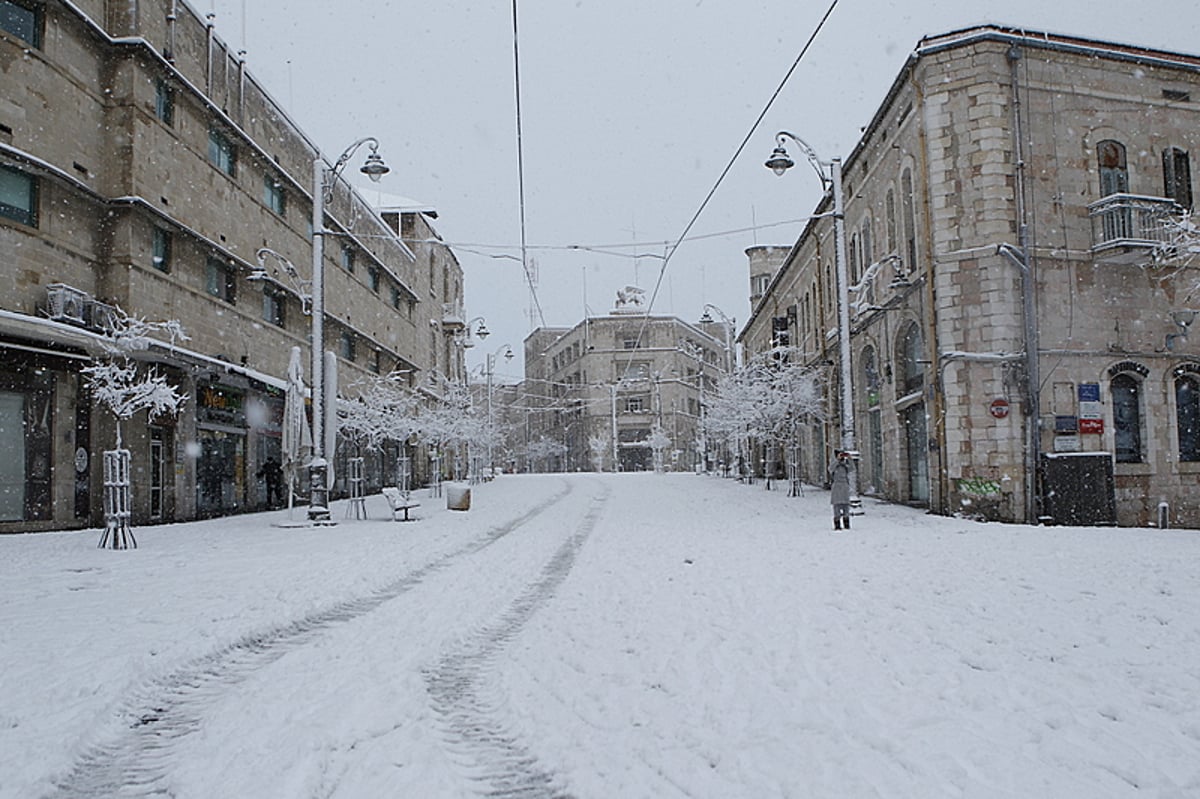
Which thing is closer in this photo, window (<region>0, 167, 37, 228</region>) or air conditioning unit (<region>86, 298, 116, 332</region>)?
window (<region>0, 167, 37, 228</region>)

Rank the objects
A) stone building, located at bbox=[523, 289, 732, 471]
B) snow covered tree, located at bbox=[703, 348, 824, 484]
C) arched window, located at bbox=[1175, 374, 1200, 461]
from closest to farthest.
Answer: arched window, located at bbox=[1175, 374, 1200, 461], snow covered tree, located at bbox=[703, 348, 824, 484], stone building, located at bbox=[523, 289, 732, 471]

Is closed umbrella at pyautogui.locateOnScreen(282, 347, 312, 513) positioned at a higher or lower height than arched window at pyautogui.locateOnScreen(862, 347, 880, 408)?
lower

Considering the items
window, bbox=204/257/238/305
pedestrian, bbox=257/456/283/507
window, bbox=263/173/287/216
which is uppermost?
window, bbox=263/173/287/216

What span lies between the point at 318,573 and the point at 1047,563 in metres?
8.71

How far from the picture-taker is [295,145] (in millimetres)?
28250

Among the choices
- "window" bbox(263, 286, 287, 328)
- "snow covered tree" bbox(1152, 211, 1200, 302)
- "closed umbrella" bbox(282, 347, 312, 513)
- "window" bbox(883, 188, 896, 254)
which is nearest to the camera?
"snow covered tree" bbox(1152, 211, 1200, 302)

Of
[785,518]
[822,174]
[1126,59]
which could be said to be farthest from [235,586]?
Answer: [1126,59]

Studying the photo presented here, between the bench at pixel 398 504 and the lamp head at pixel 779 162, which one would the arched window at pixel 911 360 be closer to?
the lamp head at pixel 779 162

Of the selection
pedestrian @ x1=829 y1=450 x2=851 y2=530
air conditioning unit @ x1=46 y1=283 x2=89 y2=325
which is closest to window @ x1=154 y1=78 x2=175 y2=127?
air conditioning unit @ x1=46 y1=283 x2=89 y2=325

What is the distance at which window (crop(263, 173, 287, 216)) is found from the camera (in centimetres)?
2609

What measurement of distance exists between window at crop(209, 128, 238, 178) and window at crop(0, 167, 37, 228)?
6.01 metres

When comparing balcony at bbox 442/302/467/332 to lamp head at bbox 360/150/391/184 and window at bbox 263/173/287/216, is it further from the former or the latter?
lamp head at bbox 360/150/391/184

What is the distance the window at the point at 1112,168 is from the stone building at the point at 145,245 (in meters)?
19.8

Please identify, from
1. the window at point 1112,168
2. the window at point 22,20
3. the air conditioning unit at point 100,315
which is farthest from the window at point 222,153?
the window at point 1112,168
